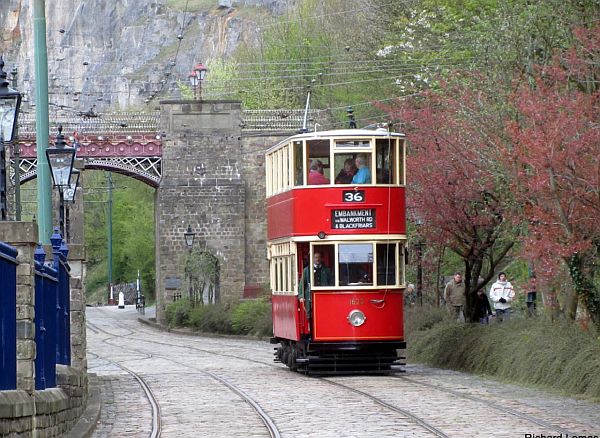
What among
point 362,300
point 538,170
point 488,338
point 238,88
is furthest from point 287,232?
point 238,88

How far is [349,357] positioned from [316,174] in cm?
329

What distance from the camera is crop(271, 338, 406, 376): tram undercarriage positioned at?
2527 cm

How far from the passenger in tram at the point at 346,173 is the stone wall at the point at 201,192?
33018 mm

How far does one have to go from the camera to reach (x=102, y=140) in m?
56.1

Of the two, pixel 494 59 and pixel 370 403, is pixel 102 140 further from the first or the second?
pixel 370 403

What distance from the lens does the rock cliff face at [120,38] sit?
162 m

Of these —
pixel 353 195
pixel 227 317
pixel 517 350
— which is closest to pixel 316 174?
pixel 353 195

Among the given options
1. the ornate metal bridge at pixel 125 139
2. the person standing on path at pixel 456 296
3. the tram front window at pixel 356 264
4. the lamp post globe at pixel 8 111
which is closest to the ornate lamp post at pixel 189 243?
the ornate metal bridge at pixel 125 139

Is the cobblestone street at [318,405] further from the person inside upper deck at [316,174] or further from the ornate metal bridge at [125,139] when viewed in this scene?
the ornate metal bridge at [125,139]

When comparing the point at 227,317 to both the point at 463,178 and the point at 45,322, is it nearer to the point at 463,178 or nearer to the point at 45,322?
the point at 463,178

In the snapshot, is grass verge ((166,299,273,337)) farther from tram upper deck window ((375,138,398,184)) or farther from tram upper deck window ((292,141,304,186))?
tram upper deck window ((375,138,398,184))

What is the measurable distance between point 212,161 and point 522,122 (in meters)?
35.8

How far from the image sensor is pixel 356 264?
24984 mm

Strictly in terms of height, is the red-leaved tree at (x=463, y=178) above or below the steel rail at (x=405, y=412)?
above
